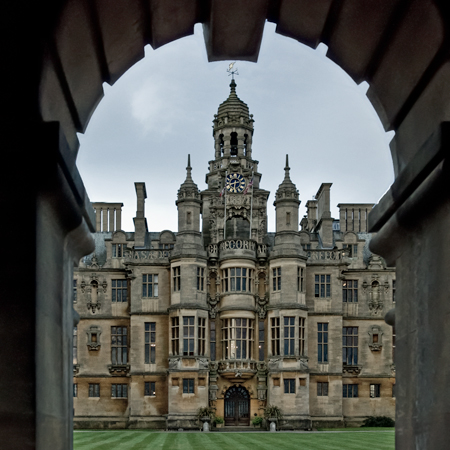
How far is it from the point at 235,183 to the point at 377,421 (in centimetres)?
1817

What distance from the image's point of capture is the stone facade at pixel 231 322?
37.0 m

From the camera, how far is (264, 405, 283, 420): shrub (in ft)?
118

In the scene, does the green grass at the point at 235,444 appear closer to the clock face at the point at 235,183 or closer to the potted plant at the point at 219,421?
the potted plant at the point at 219,421

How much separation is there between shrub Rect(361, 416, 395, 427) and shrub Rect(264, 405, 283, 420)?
634 centimetres

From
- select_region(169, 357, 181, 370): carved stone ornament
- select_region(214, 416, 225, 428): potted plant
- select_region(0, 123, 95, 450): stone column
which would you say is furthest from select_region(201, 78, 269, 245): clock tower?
select_region(0, 123, 95, 450): stone column

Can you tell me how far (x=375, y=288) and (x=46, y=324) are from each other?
3911 cm

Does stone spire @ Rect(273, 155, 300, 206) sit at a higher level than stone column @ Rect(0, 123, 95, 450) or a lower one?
higher

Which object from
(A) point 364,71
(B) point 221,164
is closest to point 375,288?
(B) point 221,164

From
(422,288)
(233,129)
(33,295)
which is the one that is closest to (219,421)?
(233,129)

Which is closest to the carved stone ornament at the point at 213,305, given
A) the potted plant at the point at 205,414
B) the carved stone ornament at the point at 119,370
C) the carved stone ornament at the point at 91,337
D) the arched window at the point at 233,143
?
the potted plant at the point at 205,414

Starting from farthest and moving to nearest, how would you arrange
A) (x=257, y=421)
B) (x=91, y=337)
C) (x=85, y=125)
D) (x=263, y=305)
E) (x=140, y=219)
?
(x=140, y=219) < (x=91, y=337) < (x=263, y=305) < (x=257, y=421) < (x=85, y=125)

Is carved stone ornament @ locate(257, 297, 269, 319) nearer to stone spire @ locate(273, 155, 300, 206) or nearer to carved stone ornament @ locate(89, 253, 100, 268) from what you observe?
stone spire @ locate(273, 155, 300, 206)

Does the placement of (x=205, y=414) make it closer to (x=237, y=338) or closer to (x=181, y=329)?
(x=237, y=338)

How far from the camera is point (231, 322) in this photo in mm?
37469
